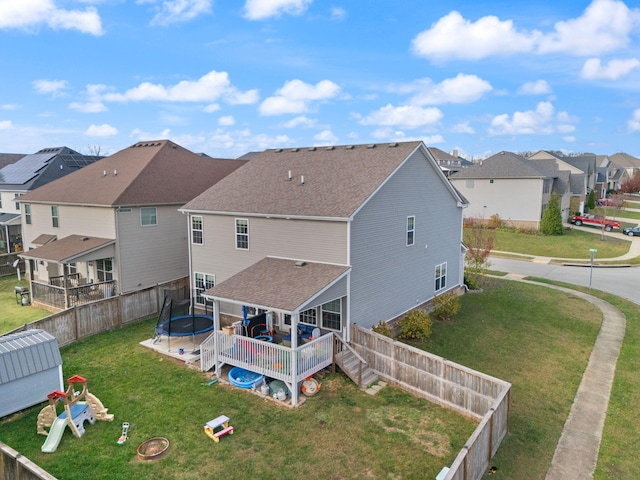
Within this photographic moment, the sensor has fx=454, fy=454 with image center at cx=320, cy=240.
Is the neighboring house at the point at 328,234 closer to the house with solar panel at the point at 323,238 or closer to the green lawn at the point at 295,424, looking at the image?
the house with solar panel at the point at 323,238

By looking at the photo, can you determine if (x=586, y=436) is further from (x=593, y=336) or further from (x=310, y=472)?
(x=593, y=336)

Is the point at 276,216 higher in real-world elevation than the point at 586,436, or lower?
higher

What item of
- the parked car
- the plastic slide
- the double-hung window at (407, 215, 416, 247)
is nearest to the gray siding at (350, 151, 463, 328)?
the double-hung window at (407, 215, 416, 247)

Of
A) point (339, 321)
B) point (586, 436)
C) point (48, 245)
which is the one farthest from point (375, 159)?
point (48, 245)

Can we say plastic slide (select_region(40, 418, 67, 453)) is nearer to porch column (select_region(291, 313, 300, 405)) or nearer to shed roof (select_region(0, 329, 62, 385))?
shed roof (select_region(0, 329, 62, 385))

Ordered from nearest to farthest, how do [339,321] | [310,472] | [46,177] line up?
[310,472], [339,321], [46,177]

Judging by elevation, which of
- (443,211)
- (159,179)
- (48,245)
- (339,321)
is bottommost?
(339,321)

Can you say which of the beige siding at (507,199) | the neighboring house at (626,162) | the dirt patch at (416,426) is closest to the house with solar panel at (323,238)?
the dirt patch at (416,426)
